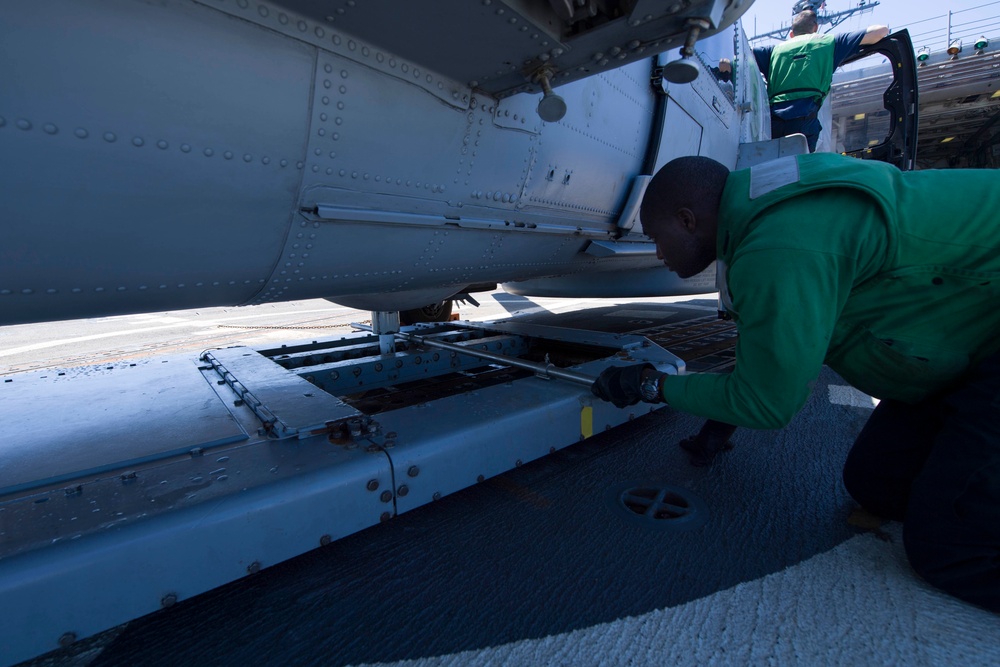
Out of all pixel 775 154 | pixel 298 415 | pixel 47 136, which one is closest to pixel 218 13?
pixel 47 136

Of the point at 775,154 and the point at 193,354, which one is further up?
the point at 775,154

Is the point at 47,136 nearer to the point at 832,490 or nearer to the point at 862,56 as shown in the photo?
the point at 832,490

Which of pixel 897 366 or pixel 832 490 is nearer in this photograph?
pixel 897 366

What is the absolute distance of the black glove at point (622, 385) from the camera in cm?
205

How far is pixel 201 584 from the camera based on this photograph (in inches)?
54.8

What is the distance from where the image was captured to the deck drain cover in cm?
210

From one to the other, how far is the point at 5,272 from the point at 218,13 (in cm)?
103

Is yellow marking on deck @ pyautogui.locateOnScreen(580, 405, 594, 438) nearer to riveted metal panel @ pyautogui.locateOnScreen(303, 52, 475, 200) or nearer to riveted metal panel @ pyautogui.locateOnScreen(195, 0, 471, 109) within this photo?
riveted metal panel @ pyautogui.locateOnScreen(303, 52, 475, 200)

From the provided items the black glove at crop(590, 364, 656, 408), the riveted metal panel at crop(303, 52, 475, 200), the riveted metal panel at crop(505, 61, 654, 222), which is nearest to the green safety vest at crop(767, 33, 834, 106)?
the riveted metal panel at crop(505, 61, 654, 222)

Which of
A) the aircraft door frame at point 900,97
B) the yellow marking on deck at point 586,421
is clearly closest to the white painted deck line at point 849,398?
the yellow marking on deck at point 586,421

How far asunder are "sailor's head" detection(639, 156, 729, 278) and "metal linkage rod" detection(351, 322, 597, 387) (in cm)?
77

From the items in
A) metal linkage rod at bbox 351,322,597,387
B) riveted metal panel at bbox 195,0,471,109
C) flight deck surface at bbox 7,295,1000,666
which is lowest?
flight deck surface at bbox 7,295,1000,666

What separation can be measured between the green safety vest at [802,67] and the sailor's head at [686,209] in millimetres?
5107

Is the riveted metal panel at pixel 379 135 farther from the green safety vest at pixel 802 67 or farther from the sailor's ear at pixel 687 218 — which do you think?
the green safety vest at pixel 802 67
